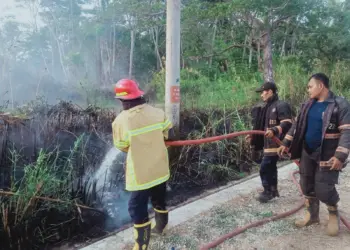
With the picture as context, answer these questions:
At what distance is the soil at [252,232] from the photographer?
322cm

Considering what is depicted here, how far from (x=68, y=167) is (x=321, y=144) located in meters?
3.39

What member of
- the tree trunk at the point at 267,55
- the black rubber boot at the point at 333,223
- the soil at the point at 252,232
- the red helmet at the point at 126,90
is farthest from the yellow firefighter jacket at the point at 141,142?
the tree trunk at the point at 267,55

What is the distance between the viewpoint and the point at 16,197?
3641 millimetres

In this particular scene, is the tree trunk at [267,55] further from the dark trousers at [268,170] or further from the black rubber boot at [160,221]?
the black rubber boot at [160,221]

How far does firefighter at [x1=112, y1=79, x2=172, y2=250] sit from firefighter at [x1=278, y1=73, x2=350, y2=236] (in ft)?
5.07

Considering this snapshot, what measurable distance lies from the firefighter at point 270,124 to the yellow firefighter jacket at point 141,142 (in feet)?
5.56

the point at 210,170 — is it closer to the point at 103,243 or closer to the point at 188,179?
the point at 188,179

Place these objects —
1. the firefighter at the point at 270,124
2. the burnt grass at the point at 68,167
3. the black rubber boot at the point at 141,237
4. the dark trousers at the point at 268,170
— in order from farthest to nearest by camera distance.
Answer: the dark trousers at the point at 268,170 < the firefighter at the point at 270,124 < the burnt grass at the point at 68,167 < the black rubber boot at the point at 141,237

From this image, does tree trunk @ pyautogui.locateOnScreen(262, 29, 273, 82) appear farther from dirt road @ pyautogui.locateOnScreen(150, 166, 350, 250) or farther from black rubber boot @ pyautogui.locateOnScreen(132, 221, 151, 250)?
black rubber boot @ pyautogui.locateOnScreen(132, 221, 151, 250)

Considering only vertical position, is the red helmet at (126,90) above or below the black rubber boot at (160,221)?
above

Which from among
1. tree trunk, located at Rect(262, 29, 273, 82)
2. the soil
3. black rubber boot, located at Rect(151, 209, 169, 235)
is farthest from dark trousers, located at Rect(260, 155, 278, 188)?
tree trunk, located at Rect(262, 29, 273, 82)

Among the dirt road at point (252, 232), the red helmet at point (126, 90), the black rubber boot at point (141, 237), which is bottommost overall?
the dirt road at point (252, 232)

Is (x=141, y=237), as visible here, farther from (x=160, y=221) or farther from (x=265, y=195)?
(x=265, y=195)

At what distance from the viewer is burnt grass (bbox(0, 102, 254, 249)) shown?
369cm
